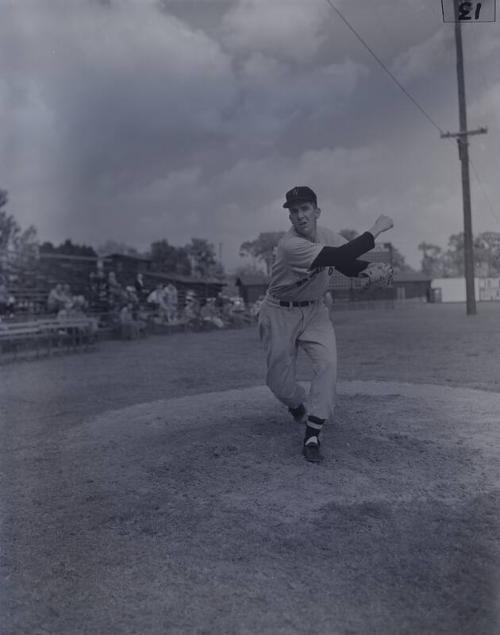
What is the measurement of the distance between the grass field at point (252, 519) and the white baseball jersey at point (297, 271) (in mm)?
893

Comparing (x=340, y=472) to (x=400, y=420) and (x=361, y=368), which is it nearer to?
(x=400, y=420)

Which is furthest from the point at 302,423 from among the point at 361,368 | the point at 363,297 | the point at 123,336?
the point at 363,297

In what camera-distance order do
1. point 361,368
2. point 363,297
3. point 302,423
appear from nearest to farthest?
point 302,423 → point 361,368 → point 363,297

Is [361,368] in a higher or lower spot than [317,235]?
lower

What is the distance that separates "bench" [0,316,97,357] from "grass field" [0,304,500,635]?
18.3ft

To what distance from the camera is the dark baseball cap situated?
3346 millimetres

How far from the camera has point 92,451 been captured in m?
3.58

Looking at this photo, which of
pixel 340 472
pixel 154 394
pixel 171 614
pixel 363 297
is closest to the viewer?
pixel 171 614

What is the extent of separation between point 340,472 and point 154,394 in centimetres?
338

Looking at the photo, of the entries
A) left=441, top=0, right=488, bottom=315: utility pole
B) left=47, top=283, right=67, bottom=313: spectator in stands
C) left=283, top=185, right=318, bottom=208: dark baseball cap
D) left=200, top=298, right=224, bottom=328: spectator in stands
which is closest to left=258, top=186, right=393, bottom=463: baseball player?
left=283, top=185, right=318, bottom=208: dark baseball cap

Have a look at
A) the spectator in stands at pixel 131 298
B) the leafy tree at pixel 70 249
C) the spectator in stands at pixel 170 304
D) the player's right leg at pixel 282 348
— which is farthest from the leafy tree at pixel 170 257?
the player's right leg at pixel 282 348

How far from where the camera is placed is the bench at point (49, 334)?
1008cm

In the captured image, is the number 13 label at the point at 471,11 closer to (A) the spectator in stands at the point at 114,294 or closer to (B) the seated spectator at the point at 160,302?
(A) the spectator in stands at the point at 114,294

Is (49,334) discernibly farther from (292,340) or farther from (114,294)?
(292,340)
